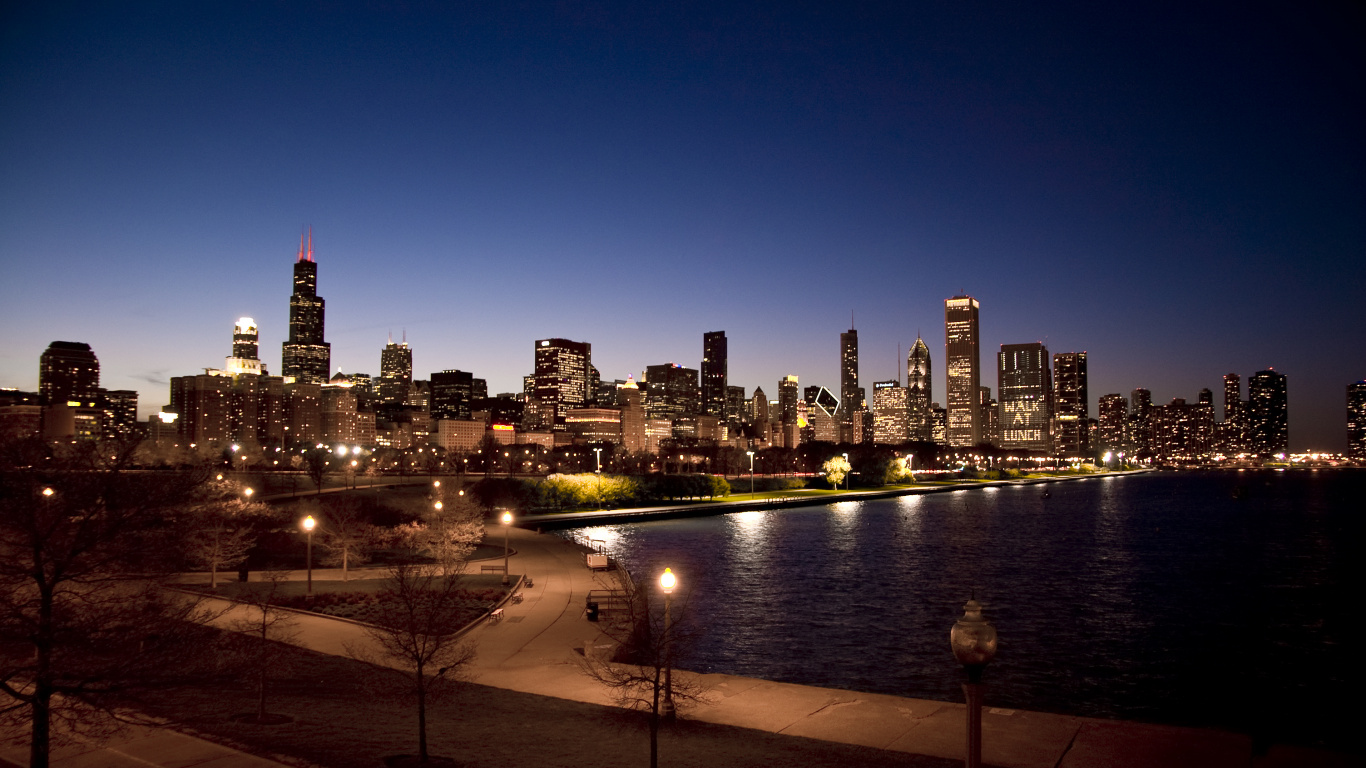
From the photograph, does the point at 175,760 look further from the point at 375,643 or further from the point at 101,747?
the point at 375,643

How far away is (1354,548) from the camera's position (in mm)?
74625

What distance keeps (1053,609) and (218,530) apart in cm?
3840

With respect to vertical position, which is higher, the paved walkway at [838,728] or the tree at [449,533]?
the tree at [449,533]

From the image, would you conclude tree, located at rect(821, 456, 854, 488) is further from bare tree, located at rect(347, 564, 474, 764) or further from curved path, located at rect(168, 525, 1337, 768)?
bare tree, located at rect(347, 564, 474, 764)

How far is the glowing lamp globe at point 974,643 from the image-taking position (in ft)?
28.4

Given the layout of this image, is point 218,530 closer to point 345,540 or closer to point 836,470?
point 345,540

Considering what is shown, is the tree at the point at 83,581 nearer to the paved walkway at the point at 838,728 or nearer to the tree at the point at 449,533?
the paved walkway at the point at 838,728

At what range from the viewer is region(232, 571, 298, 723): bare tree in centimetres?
1583

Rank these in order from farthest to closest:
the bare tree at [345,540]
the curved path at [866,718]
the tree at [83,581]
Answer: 1. the bare tree at [345,540]
2. the curved path at [866,718]
3. the tree at [83,581]

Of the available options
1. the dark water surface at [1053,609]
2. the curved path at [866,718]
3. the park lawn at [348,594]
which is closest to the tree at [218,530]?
the park lawn at [348,594]

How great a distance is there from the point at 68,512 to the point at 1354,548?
92.6 meters

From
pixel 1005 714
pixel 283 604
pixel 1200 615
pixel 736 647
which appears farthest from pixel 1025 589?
pixel 283 604

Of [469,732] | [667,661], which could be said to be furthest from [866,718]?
[469,732]

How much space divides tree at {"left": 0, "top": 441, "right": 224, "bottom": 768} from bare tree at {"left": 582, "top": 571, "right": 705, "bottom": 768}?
7151mm
